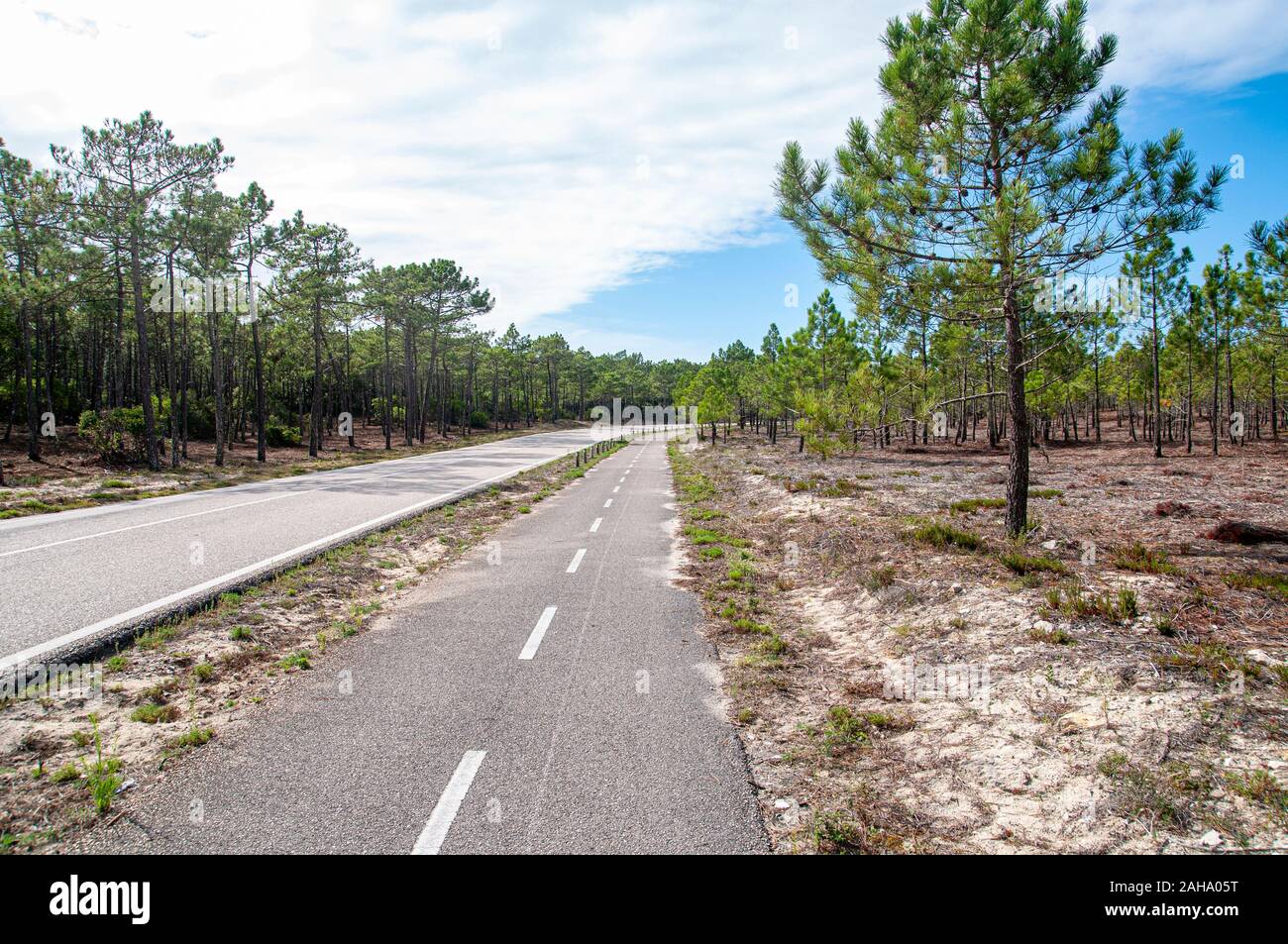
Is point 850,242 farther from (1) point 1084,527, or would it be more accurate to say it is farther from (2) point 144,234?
(2) point 144,234

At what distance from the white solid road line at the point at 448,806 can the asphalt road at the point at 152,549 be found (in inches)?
168

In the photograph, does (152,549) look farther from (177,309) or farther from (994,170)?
(177,309)

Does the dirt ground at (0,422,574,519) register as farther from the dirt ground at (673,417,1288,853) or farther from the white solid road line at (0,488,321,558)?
the dirt ground at (673,417,1288,853)

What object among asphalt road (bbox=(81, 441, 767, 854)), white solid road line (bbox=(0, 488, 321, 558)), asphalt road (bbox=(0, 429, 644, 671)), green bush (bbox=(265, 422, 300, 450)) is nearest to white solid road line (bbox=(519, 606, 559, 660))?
asphalt road (bbox=(81, 441, 767, 854))

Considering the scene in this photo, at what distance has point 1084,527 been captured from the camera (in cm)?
1062

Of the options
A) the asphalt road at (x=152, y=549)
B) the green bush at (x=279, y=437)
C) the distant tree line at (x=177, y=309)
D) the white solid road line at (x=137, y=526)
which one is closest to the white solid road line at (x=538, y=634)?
the asphalt road at (x=152, y=549)

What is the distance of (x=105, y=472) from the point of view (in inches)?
894

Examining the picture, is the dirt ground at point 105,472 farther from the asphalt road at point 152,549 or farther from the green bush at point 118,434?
the asphalt road at point 152,549

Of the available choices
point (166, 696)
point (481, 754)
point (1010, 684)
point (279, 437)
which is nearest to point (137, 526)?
point (166, 696)

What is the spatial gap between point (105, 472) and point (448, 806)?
2697 cm

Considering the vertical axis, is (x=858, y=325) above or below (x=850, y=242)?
above
